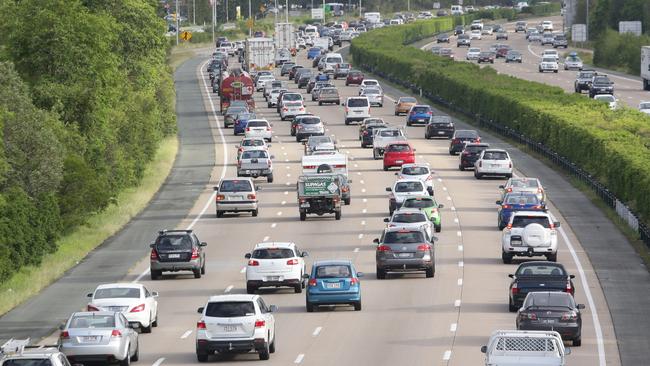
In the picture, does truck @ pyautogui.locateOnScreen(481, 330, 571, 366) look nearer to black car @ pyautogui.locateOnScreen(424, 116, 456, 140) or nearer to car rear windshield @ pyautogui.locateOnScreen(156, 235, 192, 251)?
car rear windshield @ pyautogui.locateOnScreen(156, 235, 192, 251)

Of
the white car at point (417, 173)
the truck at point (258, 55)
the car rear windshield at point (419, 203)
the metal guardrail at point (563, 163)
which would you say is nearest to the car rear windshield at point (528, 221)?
the metal guardrail at point (563, 163)

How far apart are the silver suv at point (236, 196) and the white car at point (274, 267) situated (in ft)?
67.4

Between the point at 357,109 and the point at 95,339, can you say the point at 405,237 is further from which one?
the point at 357,109

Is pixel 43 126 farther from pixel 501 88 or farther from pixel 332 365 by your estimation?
pixel 501 88

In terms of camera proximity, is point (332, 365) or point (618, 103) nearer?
point (332, 365)

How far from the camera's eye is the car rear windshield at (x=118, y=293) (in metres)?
42.2

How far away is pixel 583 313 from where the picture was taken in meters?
45.3

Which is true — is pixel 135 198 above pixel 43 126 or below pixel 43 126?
below

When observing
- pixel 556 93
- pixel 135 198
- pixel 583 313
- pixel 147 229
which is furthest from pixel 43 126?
pixel 556 93

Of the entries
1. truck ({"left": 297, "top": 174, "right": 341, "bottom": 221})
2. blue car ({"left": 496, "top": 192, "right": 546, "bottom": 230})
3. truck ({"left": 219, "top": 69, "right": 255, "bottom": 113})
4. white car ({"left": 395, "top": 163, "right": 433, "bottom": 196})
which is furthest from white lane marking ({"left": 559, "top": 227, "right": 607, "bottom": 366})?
truck ({"left": 219, "top": 69, "right": 255, "bottom": 113})

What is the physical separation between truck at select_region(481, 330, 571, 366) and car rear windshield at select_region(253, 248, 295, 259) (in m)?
17.0

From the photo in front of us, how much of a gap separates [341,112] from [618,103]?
82.7 feet

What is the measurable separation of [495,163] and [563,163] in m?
5.75

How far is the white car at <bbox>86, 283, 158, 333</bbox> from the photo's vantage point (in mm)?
41706
